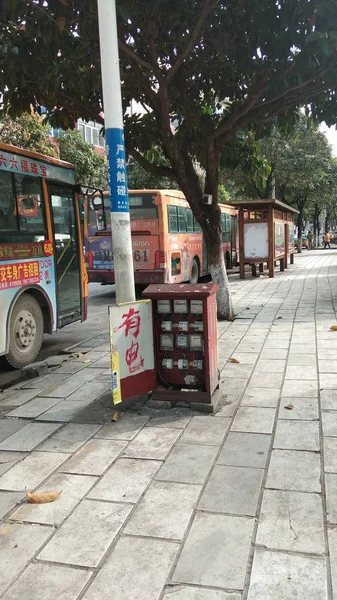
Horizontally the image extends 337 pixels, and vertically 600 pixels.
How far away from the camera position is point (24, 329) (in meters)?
6.38

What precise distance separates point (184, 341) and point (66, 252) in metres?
3.60

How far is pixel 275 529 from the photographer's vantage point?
259cm

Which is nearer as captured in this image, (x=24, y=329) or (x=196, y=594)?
(x=196, y=594)

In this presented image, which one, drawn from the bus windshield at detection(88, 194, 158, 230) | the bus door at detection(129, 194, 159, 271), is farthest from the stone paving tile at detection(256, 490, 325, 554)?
the bus windshield at detection(88, 194, 158, 230)

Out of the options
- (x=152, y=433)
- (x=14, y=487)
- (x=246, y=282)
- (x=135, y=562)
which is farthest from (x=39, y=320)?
(x=246, y=282)

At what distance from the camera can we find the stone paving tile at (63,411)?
4344 millimetres

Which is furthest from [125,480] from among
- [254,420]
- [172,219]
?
[172,219]

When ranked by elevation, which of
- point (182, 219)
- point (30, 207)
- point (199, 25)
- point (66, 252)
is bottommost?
point (66, 252)

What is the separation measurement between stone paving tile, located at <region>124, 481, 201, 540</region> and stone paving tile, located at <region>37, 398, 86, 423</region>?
1.49 m

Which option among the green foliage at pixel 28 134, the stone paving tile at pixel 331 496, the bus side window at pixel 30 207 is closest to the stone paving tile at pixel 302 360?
the stone paving tile at pixel 331 496

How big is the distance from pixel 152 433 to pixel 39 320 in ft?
11.0

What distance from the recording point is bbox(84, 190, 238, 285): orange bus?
12125 millimetres

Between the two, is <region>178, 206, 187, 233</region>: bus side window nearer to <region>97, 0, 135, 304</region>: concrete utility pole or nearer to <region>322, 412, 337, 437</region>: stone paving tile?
<region>97, 0, 135, 304</region>: concrete utility pole

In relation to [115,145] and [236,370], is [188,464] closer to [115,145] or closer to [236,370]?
[236,370]
